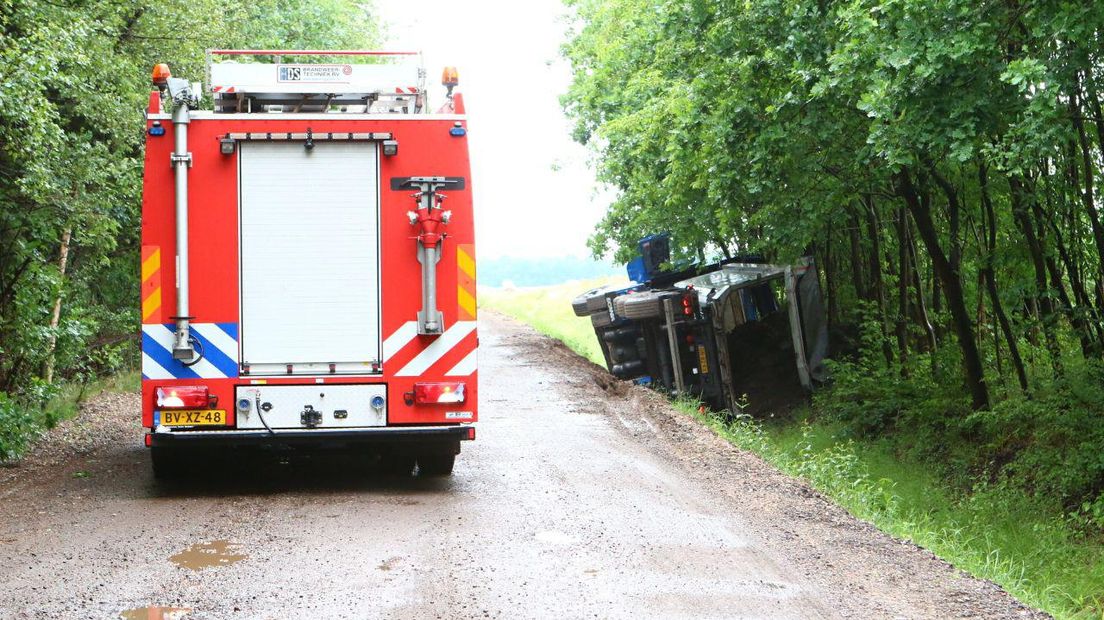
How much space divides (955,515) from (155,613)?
32.2 feet

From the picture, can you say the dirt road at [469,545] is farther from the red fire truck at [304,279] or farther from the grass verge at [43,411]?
the red fire truck at [304,279]

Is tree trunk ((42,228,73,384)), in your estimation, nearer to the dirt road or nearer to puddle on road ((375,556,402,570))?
the dirt road

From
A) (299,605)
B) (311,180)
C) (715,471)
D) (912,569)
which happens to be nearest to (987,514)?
(715,471)

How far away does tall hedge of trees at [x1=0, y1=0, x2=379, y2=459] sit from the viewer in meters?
11.2

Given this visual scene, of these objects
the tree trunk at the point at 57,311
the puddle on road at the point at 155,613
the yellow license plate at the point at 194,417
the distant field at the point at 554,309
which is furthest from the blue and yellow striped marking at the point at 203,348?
the distant field at the point at 554,309

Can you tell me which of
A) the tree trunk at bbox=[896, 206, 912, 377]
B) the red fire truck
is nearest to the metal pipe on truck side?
the red fire truck

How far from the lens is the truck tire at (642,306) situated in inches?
730

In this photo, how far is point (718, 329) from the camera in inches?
715

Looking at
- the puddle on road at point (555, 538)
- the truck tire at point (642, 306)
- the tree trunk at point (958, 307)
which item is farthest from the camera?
the truck tire at point (642, 306)

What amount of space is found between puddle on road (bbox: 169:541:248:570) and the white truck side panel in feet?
6.34

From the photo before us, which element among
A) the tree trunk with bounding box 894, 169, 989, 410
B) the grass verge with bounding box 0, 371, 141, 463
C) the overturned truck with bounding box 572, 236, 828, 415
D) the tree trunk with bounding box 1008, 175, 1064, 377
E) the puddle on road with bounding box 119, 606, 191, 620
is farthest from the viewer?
the overturned truck with bounding box 572, 236, 828, 415

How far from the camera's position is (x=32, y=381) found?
1336 centimetres

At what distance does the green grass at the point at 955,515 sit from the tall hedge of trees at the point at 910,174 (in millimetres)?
562

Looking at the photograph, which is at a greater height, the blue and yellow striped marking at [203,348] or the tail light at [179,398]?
the blue and yellow striped marking at [203,348]
